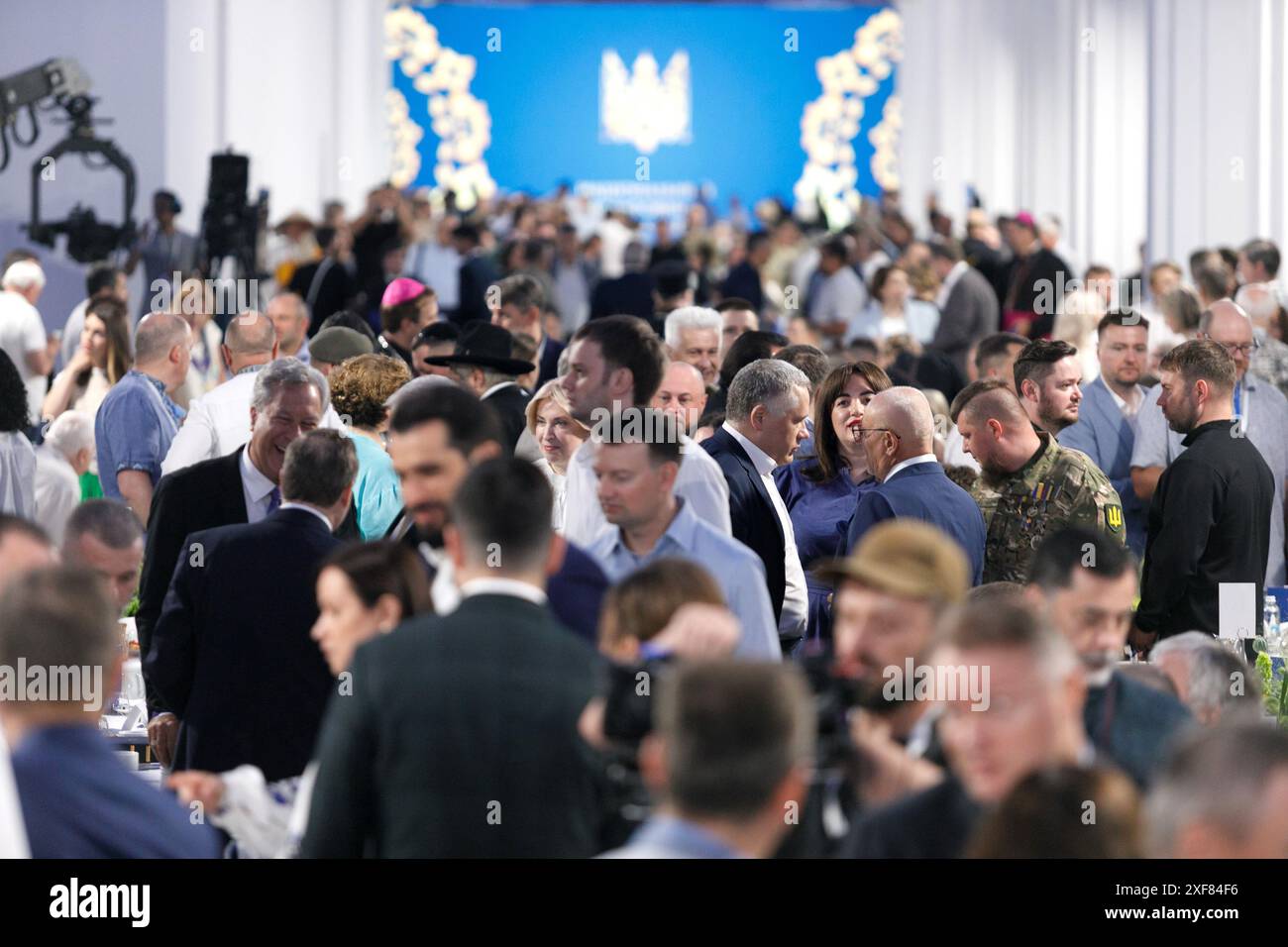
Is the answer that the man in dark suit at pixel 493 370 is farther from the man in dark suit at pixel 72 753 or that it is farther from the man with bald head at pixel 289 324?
the man in dark suit at pixel 72 753

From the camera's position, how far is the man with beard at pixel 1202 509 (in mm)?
6430

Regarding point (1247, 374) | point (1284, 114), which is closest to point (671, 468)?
point (1247, 374)

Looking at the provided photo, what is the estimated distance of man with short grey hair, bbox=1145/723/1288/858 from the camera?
2.84 meters

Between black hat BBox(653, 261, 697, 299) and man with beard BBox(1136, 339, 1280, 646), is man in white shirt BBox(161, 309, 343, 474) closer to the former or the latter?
man with beard BBox(1136, 339, 1280, 646)

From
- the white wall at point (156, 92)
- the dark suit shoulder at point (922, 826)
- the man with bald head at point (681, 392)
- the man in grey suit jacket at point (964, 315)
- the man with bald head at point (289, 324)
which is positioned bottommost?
the dark suit shoulder at point (922, 826)

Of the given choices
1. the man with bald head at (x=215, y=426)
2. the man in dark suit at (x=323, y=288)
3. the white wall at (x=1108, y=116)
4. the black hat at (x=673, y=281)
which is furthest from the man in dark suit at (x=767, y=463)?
the white wall at (x=1108, y=116)

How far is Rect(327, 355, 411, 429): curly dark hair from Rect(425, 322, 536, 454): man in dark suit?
0.62 metres

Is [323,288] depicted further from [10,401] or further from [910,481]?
[910,481]

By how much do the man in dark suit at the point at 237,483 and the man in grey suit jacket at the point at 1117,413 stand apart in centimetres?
342

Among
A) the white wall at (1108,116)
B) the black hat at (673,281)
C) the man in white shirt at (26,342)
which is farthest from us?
the white wall at (1108,116)

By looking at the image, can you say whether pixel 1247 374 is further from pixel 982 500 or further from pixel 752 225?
pixel 752 225

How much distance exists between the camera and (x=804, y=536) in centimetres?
637

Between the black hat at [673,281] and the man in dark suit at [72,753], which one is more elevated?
the black hat at [673,281]

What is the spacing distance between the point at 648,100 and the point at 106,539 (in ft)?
102
